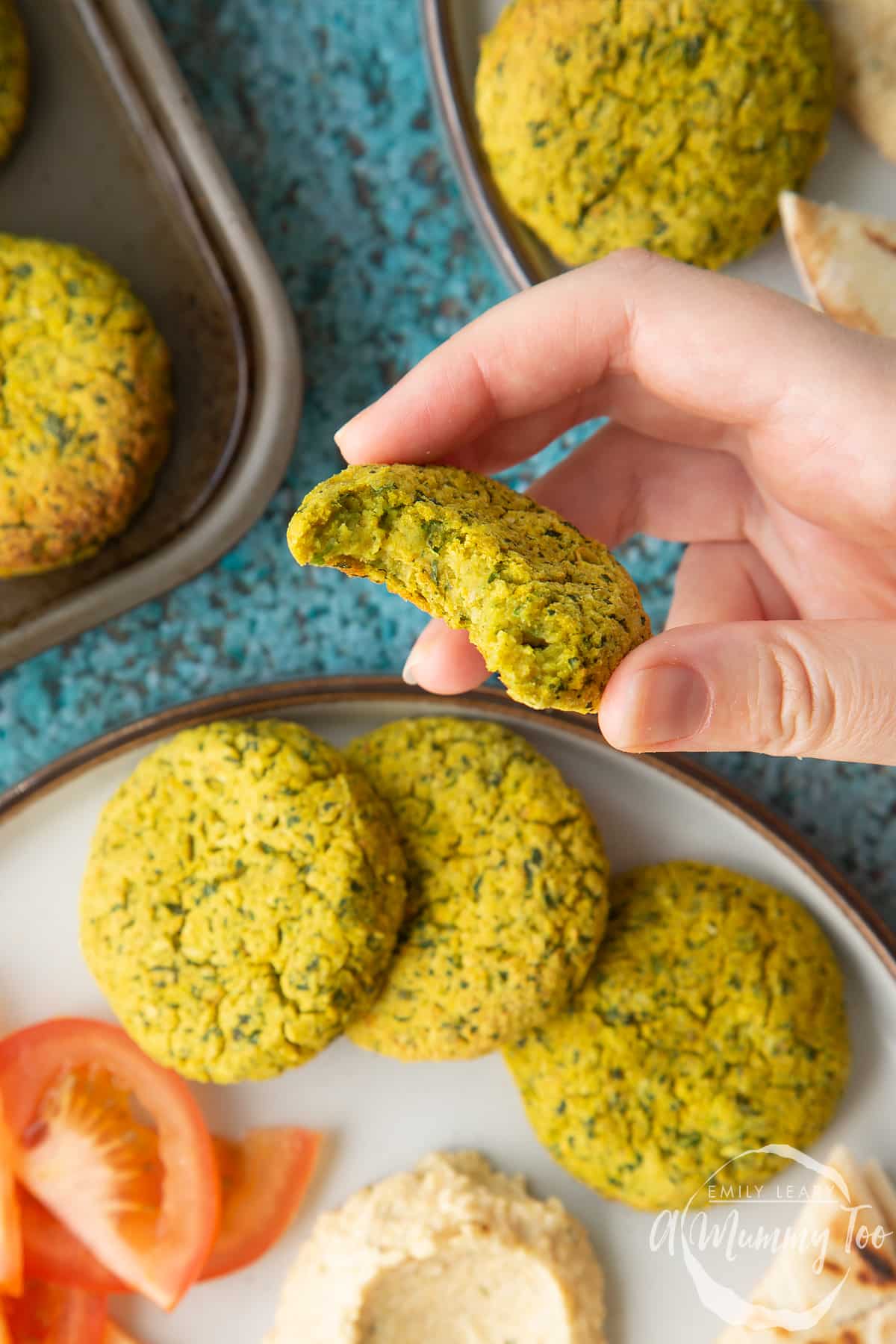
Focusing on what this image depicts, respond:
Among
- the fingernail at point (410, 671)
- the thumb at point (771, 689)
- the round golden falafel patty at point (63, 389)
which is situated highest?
the round golden falafel patty at point (63, 389)

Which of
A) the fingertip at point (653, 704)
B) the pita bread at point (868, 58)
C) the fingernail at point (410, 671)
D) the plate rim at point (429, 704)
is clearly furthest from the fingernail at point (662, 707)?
the pita bread at point (868, 58)

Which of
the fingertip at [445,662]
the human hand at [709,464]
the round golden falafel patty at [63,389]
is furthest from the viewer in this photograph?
the round golden falafel patty at [63,389]

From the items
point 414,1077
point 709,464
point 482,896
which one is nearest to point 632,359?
point 709,464

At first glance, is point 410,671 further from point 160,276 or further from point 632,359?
point 160,276

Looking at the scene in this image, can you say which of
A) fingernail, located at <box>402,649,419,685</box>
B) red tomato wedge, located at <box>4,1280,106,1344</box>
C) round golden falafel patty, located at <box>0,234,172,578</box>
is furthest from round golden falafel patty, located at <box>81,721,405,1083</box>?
red tomato wedge, located at <box>4,1280,106,1344</box>

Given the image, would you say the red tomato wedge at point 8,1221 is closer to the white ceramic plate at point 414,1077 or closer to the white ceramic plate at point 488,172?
the white ceramic plate at point 414,1077

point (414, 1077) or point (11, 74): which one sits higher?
point (11, 74)

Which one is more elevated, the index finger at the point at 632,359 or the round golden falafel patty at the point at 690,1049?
the index finger at the point at 632,359
